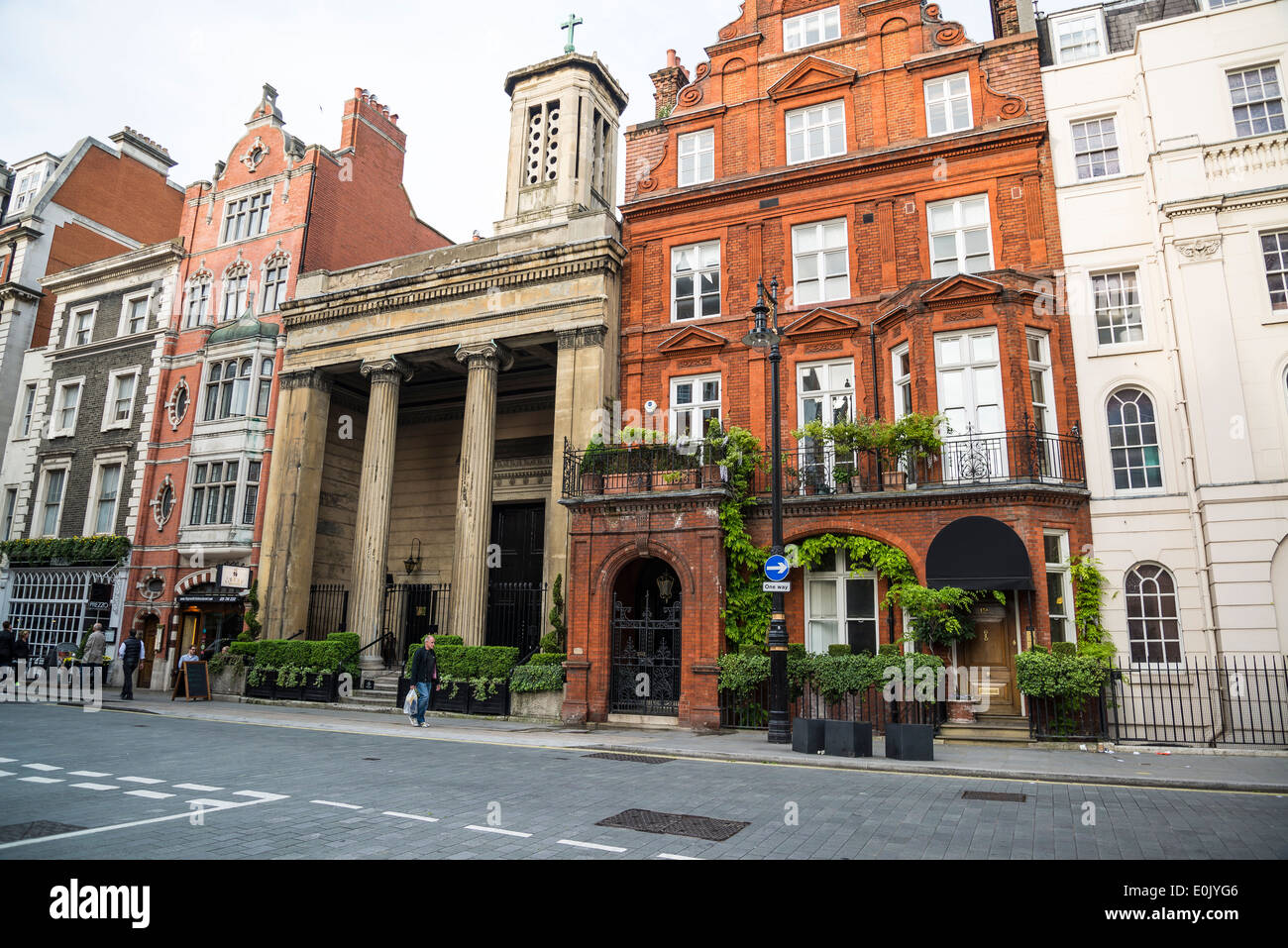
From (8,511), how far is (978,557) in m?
39.2

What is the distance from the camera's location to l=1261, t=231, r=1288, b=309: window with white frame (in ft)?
56.1

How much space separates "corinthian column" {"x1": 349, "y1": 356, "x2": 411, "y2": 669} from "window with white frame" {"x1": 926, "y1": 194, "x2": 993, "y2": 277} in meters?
16.5

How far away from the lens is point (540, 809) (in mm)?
8281

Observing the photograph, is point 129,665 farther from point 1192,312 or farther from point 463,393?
point 1192,312

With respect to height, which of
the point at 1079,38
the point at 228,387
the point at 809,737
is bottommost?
the point at 809,737

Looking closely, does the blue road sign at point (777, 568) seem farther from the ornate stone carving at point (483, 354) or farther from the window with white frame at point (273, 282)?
the window with white frame at point (273, 282)

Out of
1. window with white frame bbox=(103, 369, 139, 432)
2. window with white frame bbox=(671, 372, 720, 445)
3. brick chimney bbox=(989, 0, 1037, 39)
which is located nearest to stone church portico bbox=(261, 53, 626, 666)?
window with white frame bbox=(671, 372, 720, 445)

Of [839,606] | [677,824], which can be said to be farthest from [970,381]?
[677,824]

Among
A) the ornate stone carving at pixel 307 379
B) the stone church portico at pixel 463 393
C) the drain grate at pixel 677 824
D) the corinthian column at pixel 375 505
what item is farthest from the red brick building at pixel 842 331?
the ornate stone carving at pixel 307 379

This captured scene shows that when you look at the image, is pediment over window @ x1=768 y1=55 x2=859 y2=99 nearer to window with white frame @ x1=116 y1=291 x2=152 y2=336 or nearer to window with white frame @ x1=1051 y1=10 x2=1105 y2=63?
window with white frame @ x1=1051 y1=10 x2=1105 y2=63

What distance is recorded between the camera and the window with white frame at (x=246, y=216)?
102 ft

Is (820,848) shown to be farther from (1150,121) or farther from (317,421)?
(317,421)
